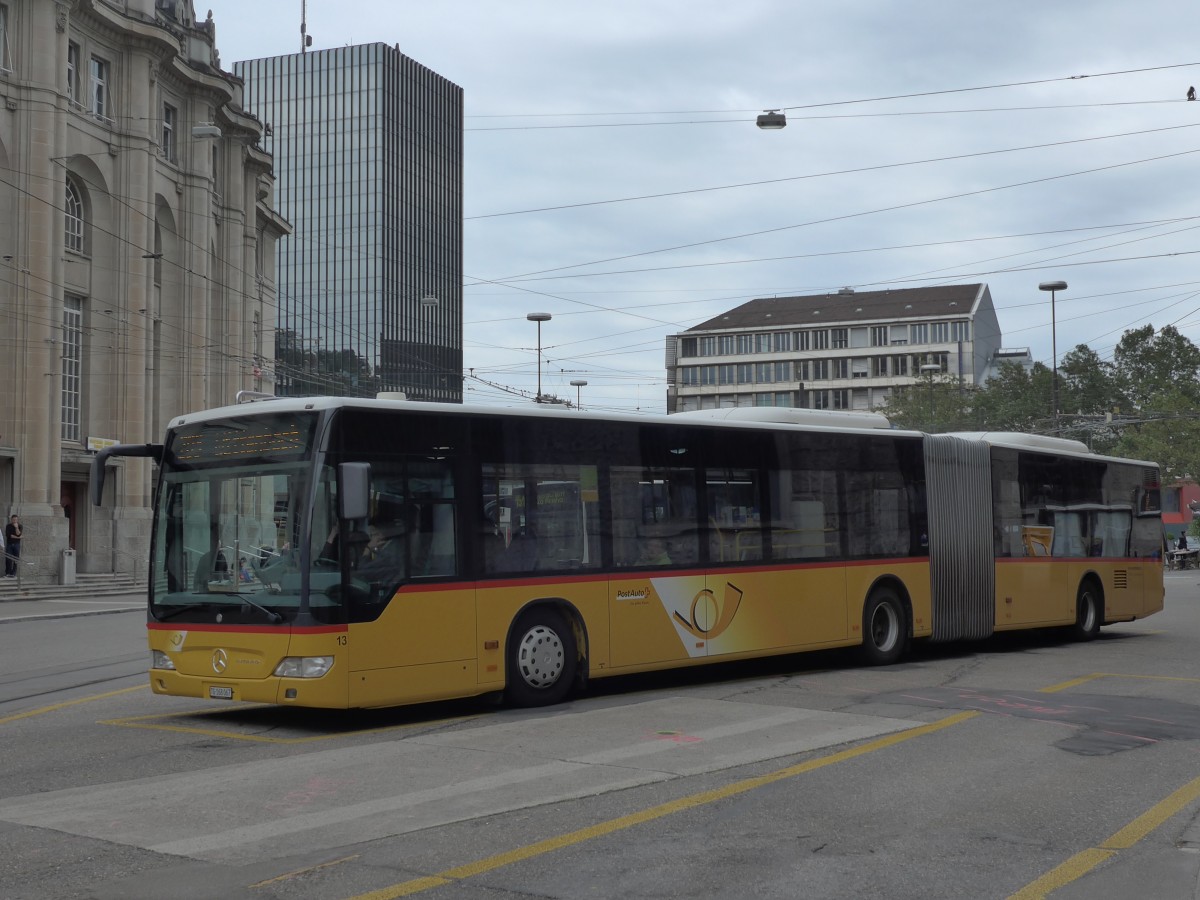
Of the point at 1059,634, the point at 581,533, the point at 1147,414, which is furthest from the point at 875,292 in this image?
the point at 581,533

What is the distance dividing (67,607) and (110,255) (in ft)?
51.4

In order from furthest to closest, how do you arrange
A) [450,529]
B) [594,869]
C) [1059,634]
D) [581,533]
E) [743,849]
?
1. [1059,634]
2. [581,533]
3. [450,529]
4. [743,849]
5. [594,869]

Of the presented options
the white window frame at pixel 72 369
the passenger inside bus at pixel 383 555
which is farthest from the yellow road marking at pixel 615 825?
the white window frame at pixel 72 369

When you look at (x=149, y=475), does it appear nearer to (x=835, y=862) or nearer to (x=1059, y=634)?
(x=1059, y=634)

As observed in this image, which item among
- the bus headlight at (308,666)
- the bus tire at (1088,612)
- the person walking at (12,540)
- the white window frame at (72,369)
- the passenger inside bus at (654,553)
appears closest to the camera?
the bus headlight at (308,666)

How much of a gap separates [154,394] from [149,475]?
342 centimetres

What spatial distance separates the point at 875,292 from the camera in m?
132

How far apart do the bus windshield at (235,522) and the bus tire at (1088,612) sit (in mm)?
13871

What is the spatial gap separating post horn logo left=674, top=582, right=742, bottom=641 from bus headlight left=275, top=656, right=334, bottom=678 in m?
4.29

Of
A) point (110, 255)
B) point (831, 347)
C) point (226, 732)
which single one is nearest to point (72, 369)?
point (110, 255)

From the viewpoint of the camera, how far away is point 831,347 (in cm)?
12612

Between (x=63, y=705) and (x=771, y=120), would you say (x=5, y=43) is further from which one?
(x=63, y=705)

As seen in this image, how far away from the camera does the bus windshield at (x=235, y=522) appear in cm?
1112

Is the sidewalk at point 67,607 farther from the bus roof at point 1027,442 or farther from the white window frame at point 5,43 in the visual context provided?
the bus roof at point 1027,442
